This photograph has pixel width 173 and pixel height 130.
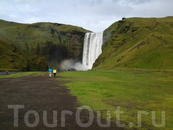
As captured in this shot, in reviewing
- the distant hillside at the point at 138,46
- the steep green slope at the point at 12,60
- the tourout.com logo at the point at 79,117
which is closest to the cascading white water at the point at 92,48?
the distant hillside at the point at 138,46

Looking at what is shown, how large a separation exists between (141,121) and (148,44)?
247 ft

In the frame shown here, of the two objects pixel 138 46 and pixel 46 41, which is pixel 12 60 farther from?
pixel 138 46

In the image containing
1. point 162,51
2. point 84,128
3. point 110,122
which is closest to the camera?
point 84,128

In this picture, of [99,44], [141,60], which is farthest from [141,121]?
[99,44]

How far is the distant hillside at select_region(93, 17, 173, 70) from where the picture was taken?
62.5 meters

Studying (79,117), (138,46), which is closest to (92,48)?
(138,46)

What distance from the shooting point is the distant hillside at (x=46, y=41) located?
132250 millimetres

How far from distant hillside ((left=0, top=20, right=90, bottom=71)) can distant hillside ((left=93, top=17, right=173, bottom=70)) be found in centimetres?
4573

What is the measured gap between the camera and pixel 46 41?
137 m

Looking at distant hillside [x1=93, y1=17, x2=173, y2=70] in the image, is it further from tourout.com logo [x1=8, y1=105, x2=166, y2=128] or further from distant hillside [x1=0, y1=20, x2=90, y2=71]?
tourout.com logo [x1=8, y1=105, x2=166, y2=128]

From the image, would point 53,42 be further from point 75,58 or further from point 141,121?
point 141,121

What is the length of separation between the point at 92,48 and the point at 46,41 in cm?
4049

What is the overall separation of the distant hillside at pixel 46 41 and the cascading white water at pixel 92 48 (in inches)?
1047

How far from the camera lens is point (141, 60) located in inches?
2591
